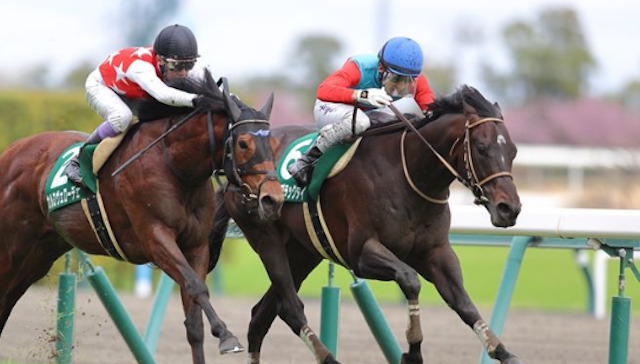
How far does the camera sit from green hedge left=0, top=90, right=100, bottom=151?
46.6 feet

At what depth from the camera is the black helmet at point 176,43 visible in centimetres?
618

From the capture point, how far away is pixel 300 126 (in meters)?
7.22

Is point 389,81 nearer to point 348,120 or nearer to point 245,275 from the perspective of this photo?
point 348,120

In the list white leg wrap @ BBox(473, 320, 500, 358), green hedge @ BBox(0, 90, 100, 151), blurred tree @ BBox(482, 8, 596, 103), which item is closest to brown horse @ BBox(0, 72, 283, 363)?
white leg wrap @ BBox(473, 320, 500, 358)

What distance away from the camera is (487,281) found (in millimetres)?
19719

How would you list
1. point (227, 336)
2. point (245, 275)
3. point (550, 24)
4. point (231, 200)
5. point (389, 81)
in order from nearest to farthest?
point (227, 336) → point (389, 81) → point (231, 200) → point (245, 275) → point (550, 24)

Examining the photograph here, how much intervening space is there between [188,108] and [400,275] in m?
1.36

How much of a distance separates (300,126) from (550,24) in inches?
2390

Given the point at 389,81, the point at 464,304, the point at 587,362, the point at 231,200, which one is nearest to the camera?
the point at 464,304

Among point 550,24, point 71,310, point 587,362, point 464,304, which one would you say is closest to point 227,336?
point 464,304

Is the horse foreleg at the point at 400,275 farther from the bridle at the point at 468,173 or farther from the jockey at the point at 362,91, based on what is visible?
the jockey at the point at 362,91

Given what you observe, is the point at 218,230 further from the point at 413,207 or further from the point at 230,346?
the point at 230,346

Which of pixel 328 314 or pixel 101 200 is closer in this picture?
pixel 101 200

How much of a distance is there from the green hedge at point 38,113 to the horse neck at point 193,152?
8.16 m
